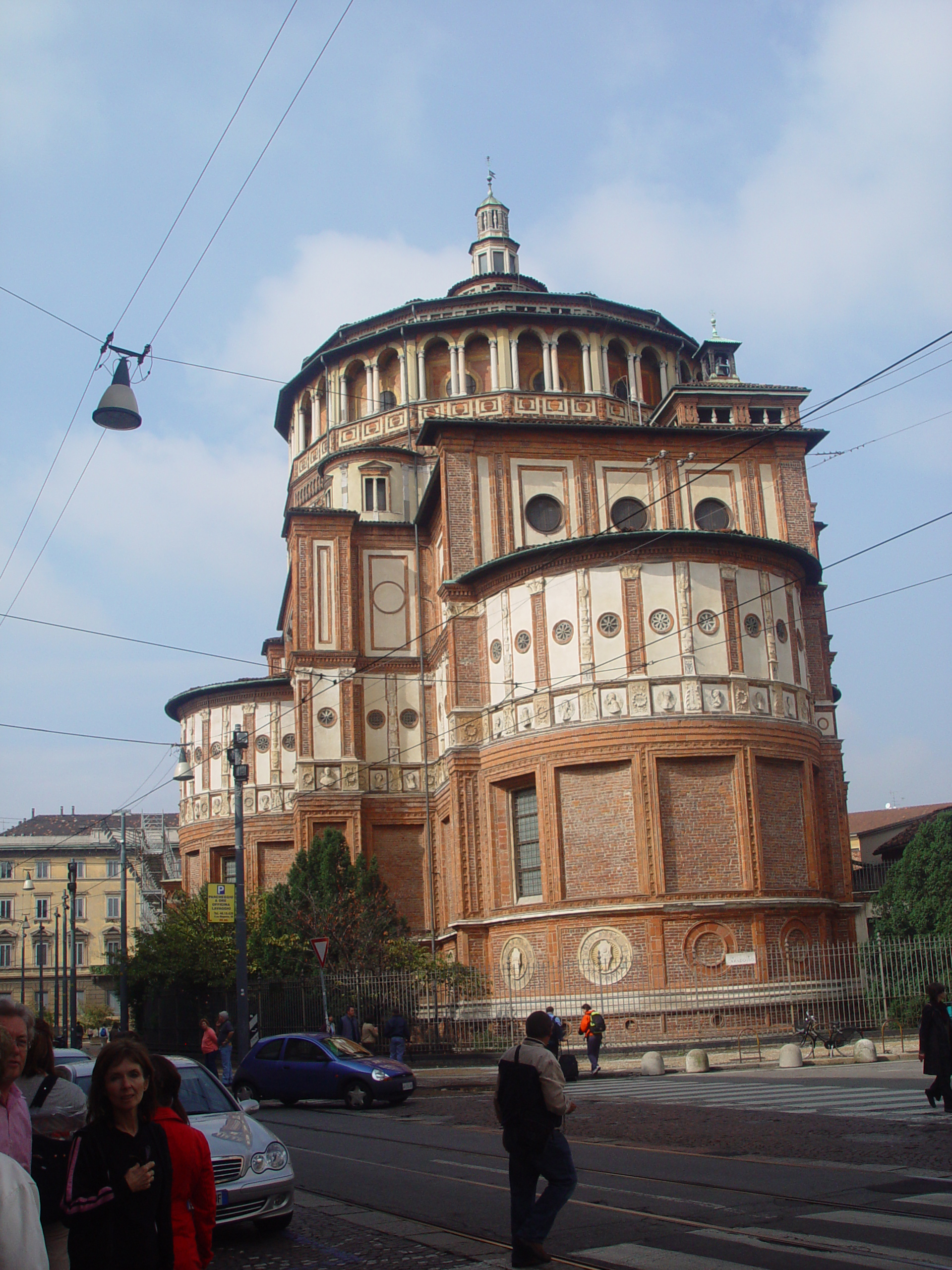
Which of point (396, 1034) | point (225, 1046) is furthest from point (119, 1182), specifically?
point (225, 1046)

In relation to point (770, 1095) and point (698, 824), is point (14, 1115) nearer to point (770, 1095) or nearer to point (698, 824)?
point (770, 1095)

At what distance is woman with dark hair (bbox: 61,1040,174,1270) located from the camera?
4.69m

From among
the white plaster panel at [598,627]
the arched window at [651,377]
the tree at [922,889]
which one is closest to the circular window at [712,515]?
the white plaster panel at [598,627]

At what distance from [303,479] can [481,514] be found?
13908 millimetres

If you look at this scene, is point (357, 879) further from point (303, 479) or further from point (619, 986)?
point (303, 479)

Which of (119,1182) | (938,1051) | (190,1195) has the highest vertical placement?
(119,1182)

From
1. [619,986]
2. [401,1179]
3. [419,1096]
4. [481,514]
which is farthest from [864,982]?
[401,1179]

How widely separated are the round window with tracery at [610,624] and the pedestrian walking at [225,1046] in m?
13.0

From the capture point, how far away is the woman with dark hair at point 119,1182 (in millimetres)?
4688

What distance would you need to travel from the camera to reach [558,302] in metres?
46.0

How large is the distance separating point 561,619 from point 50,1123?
86.4 feet

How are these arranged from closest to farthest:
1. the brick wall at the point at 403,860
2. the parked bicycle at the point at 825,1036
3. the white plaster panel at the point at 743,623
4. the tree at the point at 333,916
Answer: the parked bicycle at the point at 825,1036 → the white plaster panel at the point at 743,623 → the tree at the point at 333,916 → the brick wall at the point at 403,860

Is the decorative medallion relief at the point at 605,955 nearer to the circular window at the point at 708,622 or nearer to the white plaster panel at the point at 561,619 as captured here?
→ the white plaster panel at the point at 561,619

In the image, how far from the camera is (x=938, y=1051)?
1468 cm
